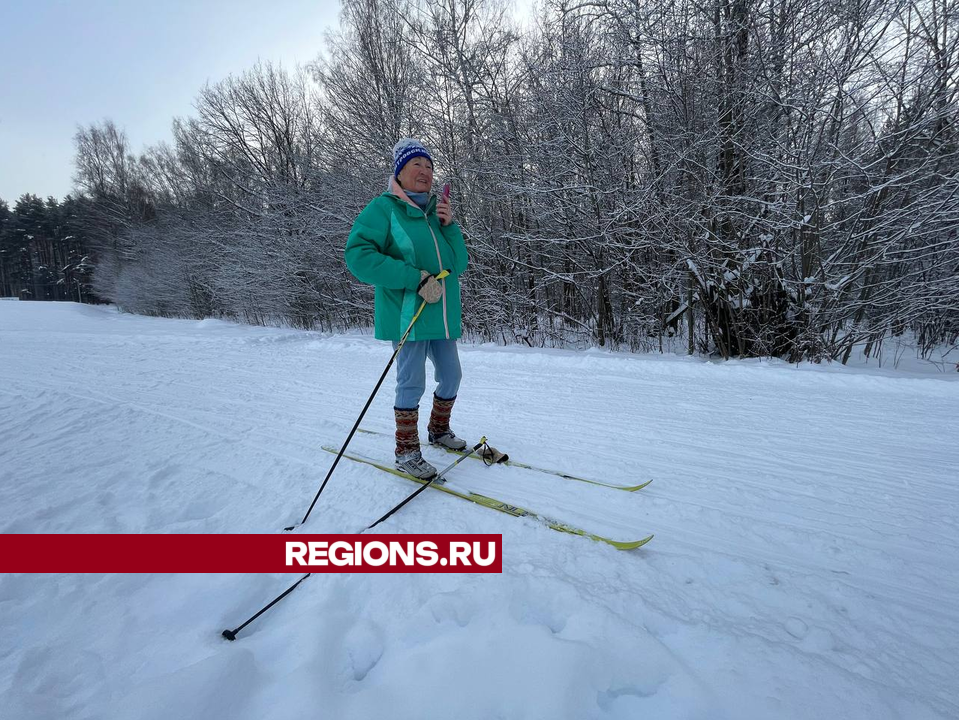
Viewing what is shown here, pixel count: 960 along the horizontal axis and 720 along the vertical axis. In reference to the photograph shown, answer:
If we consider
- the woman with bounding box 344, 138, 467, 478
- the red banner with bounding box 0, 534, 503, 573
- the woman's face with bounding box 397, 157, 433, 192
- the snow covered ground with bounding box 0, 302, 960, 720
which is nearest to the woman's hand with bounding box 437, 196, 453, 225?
the woman with bounding box 344, 138, 467, 478

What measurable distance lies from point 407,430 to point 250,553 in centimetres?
102

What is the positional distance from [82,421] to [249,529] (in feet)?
9.13

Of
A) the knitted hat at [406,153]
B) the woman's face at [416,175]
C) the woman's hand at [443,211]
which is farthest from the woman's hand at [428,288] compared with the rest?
the knitted hat at [406,153]

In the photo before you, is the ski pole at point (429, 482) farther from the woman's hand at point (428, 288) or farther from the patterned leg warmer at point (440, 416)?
the woman's hand at point (428, 288)

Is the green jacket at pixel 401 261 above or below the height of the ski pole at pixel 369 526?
above

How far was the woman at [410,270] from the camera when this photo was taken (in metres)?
2.44

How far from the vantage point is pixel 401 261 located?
2.47 meters

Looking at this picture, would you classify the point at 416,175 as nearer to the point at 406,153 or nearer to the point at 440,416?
the point at 406,153

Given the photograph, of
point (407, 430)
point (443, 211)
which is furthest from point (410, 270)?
point (407, 430)

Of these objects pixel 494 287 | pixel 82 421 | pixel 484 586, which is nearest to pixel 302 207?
pixel 494 287

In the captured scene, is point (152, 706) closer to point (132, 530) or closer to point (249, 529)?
point (249, 529)

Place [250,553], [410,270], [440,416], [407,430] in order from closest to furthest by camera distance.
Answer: [250,553] → [410,270] → [407,430] → [440,416]

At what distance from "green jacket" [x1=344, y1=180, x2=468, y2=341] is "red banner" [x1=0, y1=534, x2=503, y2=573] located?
115cm

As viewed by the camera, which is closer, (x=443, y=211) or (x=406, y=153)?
(x=406, y=153)
